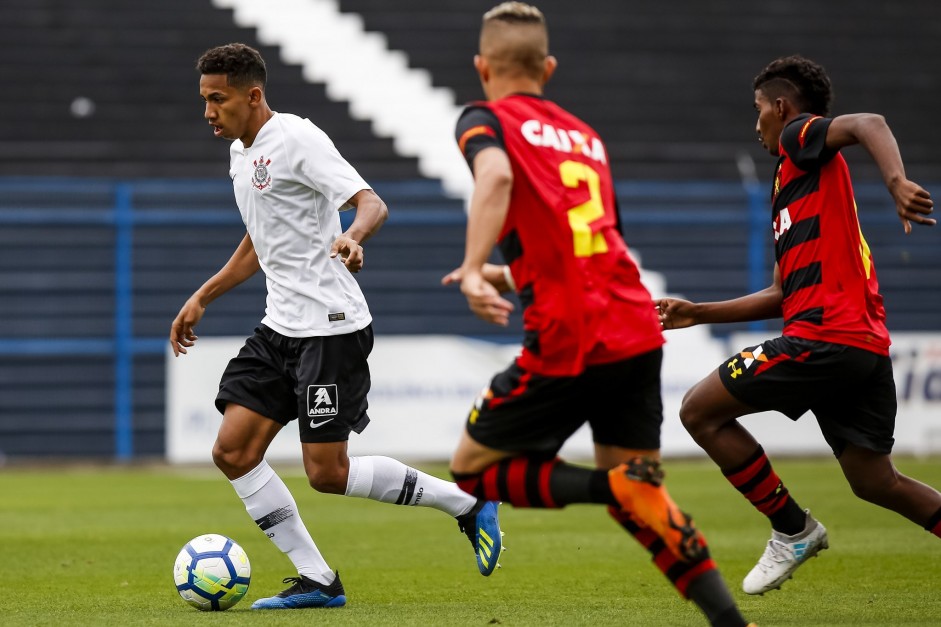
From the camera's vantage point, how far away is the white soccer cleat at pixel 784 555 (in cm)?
515

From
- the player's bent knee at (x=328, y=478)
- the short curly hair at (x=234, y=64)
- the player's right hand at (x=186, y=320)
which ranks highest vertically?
the short curly hair at (x=234, y=64)

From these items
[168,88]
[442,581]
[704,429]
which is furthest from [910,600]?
[168,88]

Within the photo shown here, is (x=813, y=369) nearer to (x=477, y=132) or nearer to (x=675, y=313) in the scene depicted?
(x=675, y=313)

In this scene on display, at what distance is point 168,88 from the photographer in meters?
16.6

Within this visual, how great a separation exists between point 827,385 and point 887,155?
92 cm

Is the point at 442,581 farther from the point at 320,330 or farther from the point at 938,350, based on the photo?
the point at 938,350

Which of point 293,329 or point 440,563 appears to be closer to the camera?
point 293,329

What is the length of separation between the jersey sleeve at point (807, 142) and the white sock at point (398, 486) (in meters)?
1.81

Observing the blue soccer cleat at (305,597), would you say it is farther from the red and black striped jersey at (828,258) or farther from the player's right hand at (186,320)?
the red and black striped jersey at (828,258)

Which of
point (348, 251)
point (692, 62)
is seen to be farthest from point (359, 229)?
point (692, 62)

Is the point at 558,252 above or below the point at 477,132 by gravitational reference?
below

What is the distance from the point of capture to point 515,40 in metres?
4.03

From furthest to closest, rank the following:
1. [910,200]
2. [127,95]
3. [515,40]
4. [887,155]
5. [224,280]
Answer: [127,95]
[224,280]
[887,155]
[910,200]
[515,40]

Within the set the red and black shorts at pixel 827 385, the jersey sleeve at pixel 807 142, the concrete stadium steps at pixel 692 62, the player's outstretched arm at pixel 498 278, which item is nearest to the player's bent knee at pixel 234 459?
the player's outstretched arm at pixel 498 278
